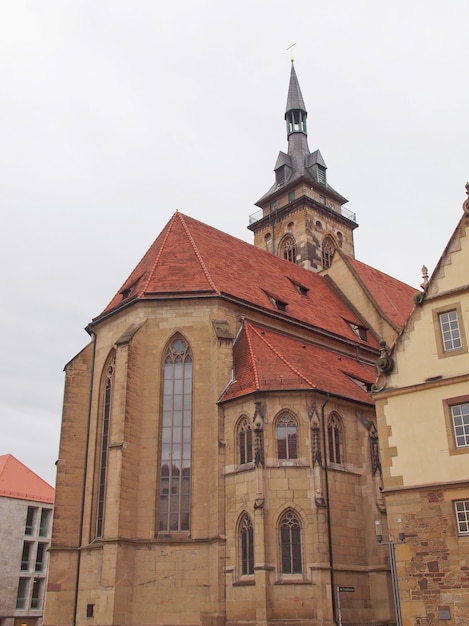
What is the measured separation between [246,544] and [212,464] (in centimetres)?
308

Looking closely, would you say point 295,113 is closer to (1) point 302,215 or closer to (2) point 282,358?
(1) point 302,215

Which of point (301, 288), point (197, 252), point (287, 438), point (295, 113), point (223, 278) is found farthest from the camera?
point (295, 113)

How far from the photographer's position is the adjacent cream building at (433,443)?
17.0 metres

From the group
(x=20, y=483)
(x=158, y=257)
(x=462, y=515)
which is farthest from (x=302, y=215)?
(x=462, y=515)

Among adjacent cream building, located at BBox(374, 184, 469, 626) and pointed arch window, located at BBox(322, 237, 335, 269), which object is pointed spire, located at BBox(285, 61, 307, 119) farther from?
adjacent cream building, located at BBox(374, 184, 469, 626)

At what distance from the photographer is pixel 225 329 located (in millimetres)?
26109

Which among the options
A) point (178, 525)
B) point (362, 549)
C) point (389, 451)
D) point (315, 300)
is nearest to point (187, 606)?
point (178, 525)

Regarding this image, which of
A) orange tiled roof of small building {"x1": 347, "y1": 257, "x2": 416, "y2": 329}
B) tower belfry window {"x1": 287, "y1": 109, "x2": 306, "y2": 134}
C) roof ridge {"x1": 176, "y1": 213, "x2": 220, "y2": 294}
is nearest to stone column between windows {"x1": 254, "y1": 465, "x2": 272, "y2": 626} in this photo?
roof ridge {"x1": 176, "y1": 213, "x2": 220, "y2": 294}

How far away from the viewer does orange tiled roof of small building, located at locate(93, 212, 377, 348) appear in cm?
2769

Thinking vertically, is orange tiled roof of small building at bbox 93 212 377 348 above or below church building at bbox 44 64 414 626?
above

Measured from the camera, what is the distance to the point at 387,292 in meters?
38.4

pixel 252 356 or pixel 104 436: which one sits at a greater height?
pixel 252 356

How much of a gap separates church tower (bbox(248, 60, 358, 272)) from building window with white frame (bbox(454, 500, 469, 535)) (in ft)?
91.2

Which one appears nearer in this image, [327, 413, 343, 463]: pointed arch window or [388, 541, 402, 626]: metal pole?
[388, 541, 402, 626]: metal pole
